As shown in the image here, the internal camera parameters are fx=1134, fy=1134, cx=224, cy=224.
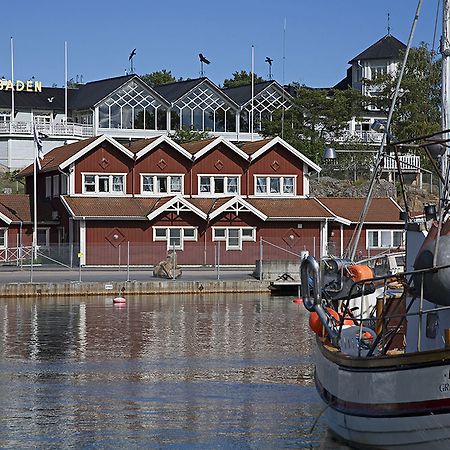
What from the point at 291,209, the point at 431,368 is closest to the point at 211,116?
the point at 291,209

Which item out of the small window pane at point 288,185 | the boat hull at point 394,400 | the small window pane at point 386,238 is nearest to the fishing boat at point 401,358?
the boat hull at point 394,400

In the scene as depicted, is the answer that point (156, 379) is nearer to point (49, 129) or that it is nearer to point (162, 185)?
point (162, 185)

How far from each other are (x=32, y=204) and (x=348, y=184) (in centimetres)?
2649

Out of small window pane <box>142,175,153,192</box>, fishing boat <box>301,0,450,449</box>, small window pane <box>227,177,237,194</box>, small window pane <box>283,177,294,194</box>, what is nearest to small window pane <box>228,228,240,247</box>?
small window pane <box>227,177,237,194</box>

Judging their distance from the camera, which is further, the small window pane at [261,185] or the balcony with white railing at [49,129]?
the balcony with white railing at [49,129]

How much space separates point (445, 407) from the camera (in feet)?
55.1

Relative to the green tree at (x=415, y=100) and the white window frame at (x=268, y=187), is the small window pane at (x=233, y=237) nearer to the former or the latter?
the white window frame at (x=268, y=187)

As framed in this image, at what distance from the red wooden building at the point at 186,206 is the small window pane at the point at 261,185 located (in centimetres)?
6

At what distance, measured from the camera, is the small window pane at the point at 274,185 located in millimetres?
72625

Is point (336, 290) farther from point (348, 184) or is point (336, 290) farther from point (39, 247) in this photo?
point (348, 184)

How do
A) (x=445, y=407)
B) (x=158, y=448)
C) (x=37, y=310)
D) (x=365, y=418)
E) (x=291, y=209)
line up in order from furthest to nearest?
(x=291, y=209) < (x=37, y=310) < (x=158, y=448) < (x=365, y=418) < (x=445, y=407)

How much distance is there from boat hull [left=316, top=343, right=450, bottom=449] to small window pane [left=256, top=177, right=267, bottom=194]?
5193cm

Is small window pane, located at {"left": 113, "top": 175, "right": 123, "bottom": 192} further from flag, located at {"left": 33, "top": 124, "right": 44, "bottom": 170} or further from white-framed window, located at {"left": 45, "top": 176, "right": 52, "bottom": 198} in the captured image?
white-framed window, located at {"left": 45, "top": 176, "right": 52, "bottom": 198}

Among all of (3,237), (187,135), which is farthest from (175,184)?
(187,135)
